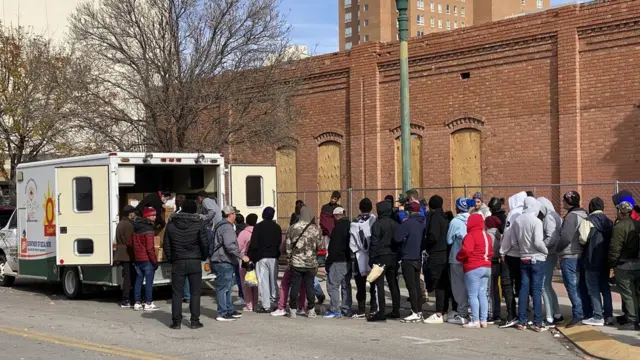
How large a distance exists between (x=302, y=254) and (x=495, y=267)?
2916 millimetres

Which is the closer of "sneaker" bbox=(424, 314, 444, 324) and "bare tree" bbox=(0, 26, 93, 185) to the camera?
"sneaker" bbox=(424, 314, 444, 324)

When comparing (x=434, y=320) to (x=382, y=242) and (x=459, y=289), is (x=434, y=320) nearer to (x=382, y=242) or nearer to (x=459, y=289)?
(x=459, y=289)

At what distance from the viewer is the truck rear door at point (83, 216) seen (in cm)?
1508

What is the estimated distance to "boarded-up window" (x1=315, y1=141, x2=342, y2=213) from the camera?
1027 inches

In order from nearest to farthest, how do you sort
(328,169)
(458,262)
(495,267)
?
(458,262) < (495,267) < (328,169)

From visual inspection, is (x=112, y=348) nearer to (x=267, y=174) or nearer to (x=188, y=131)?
(x=267, y=174)

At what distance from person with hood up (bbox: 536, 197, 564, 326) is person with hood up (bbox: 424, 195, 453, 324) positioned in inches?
56.0

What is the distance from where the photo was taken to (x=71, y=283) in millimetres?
16359

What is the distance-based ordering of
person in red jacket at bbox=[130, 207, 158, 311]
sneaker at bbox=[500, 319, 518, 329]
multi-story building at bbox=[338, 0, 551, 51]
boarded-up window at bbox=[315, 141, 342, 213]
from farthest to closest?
multi-story building at bbox=[338, 0, 551, 51]
boarded-up window at bbox=[315, 141, 342, 213]
person in red jacket at bbox=[130, 207, 158, 311]
sneaker at bbox=[500, 319, 518, 329]

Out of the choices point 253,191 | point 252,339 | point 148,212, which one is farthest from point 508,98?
point 252,339

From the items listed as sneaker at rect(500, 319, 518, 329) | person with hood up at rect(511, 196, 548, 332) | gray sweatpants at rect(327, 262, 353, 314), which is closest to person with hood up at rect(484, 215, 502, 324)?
sneaker at rect(500, 319, 518, 329)

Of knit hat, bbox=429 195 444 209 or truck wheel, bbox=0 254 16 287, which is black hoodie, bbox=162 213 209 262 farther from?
truck wheel, bbox=0 254 16 287

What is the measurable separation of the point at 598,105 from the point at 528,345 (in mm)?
10493

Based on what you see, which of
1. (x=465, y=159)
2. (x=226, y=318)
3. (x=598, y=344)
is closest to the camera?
(x=598, y=344)
